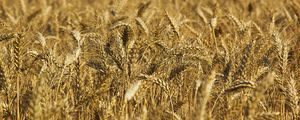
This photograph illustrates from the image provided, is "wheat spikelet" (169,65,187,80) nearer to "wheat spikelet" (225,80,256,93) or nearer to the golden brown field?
the golden brown field

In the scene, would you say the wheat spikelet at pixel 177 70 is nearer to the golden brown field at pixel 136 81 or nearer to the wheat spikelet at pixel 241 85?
the golden brown field at pixel 136 81

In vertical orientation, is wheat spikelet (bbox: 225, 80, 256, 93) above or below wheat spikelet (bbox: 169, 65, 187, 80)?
below

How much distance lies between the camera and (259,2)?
667 cm

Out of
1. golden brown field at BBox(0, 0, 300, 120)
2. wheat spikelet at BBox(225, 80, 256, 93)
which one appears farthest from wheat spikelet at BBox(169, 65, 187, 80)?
wheat spikelet at BBox(225, 80, 256, 93)

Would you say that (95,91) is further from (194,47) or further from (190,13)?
(190,13)

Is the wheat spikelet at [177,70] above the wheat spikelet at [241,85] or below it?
above

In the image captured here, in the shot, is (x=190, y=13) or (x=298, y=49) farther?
(x=190, y=13)

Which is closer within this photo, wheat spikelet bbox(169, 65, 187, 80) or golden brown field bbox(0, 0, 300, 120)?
golden brown field bbox(0, 0, 300, 120)

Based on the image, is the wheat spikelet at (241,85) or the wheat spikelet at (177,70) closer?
the wheat spikelet at (241,85)

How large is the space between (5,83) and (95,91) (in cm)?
28

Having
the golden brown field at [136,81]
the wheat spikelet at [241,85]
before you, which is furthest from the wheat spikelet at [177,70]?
the wheat spikelet at [241,85]

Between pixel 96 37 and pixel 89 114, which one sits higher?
pixel 96 37

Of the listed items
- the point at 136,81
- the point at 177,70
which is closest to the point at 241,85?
the point at 136,81

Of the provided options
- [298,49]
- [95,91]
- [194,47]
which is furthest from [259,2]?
[95,91]
